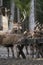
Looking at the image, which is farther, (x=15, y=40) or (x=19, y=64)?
(x=15, y=40)

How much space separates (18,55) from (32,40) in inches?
53.5

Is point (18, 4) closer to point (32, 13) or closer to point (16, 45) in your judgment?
point (32, 13)

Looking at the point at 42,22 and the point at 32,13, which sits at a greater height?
the point at 32,13

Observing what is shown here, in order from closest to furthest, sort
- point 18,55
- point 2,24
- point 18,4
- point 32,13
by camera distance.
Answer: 1. point 18,55
2. point 32,13
3. point 18,4
4. point 2,24

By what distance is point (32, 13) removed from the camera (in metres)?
19.8

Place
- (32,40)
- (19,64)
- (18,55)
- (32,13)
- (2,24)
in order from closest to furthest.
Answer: (19,64) → (32,40) → (18,55) → (32,13) → (2,24)

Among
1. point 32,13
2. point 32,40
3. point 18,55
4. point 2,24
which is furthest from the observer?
point 2,24

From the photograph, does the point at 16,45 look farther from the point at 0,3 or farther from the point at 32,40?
the point at 0,3

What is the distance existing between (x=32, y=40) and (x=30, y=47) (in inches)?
71.6

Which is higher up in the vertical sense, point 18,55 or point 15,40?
point 15,40

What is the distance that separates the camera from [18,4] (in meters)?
24.4

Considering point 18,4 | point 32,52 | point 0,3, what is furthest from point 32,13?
point 0,3

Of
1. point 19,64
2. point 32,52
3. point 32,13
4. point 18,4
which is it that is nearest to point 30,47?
point 32,52

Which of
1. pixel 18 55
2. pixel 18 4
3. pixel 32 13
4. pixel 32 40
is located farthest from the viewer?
pixel 18 4
